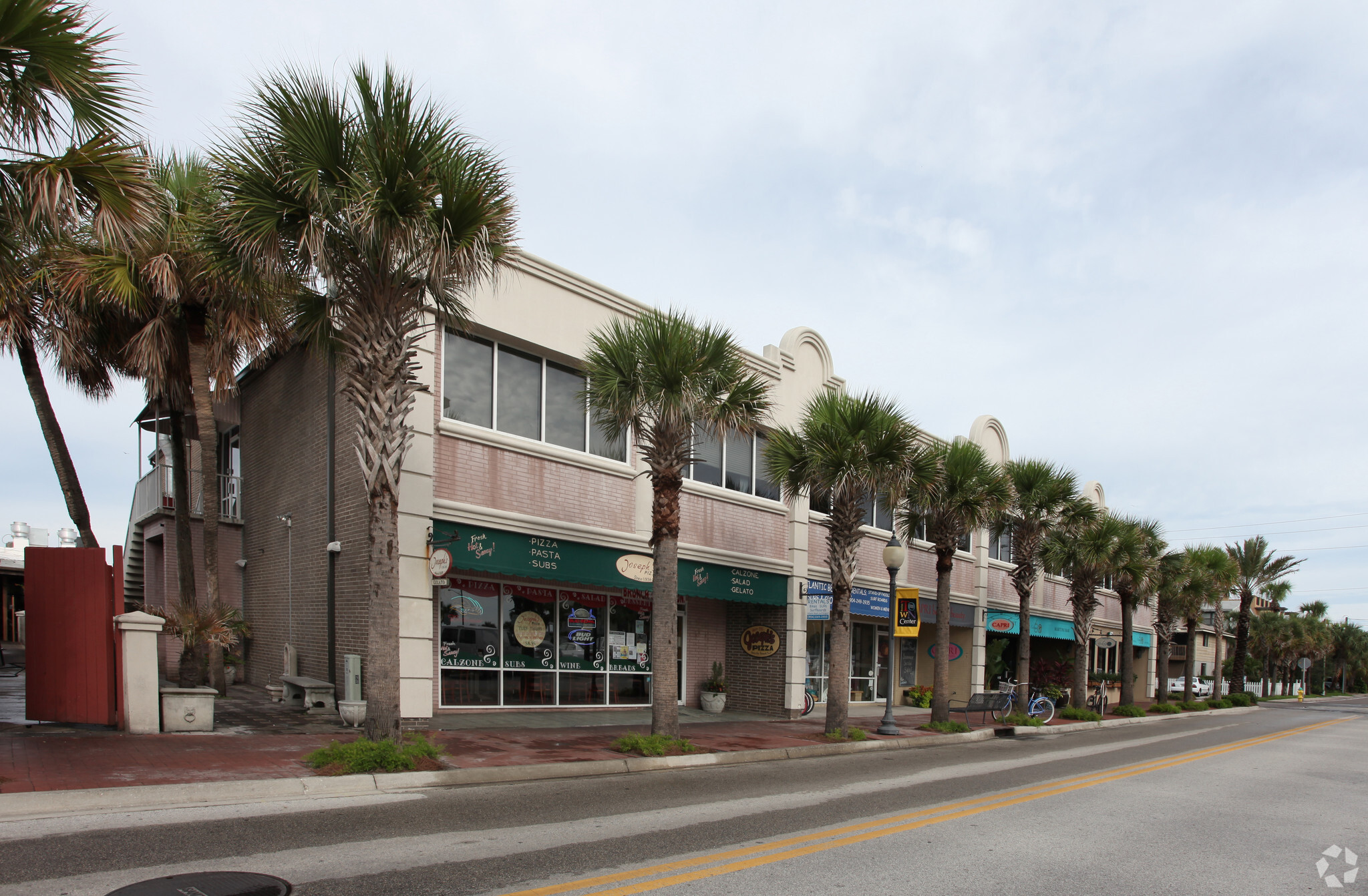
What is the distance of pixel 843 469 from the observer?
1636cm

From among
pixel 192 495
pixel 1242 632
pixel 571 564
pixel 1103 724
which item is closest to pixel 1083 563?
pixel 1103 724

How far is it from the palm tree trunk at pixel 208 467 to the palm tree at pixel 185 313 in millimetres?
15

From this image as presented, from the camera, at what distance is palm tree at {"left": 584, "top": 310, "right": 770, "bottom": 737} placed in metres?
13.4

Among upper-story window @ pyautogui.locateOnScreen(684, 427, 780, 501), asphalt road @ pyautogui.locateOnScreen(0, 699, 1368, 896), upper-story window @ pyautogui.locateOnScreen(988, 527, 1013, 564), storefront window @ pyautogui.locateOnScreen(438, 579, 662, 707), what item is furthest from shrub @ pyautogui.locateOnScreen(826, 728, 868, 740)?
upper-story window @ pyautogui.locateOnScreen(988, 527, 1013, 564)

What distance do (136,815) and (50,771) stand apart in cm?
190

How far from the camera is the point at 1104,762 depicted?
49.9ft

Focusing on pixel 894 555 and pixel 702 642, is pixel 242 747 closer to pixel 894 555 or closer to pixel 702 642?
pixel 702 642

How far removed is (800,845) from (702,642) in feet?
44.6

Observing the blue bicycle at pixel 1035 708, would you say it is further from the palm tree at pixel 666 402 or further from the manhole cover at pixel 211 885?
the manhole cover at pixel 211 885

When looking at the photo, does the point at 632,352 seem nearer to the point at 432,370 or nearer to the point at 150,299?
the point at 432,370

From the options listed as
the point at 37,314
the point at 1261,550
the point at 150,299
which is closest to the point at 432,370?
the point at 150,299

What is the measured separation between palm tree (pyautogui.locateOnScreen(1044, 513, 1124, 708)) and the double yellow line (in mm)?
15914

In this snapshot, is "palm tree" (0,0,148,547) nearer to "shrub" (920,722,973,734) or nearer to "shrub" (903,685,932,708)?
"shrub" (920,722,973,734)

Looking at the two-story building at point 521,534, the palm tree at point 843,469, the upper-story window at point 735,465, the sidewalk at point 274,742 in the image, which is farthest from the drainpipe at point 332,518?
the palm tree at point 843,469
